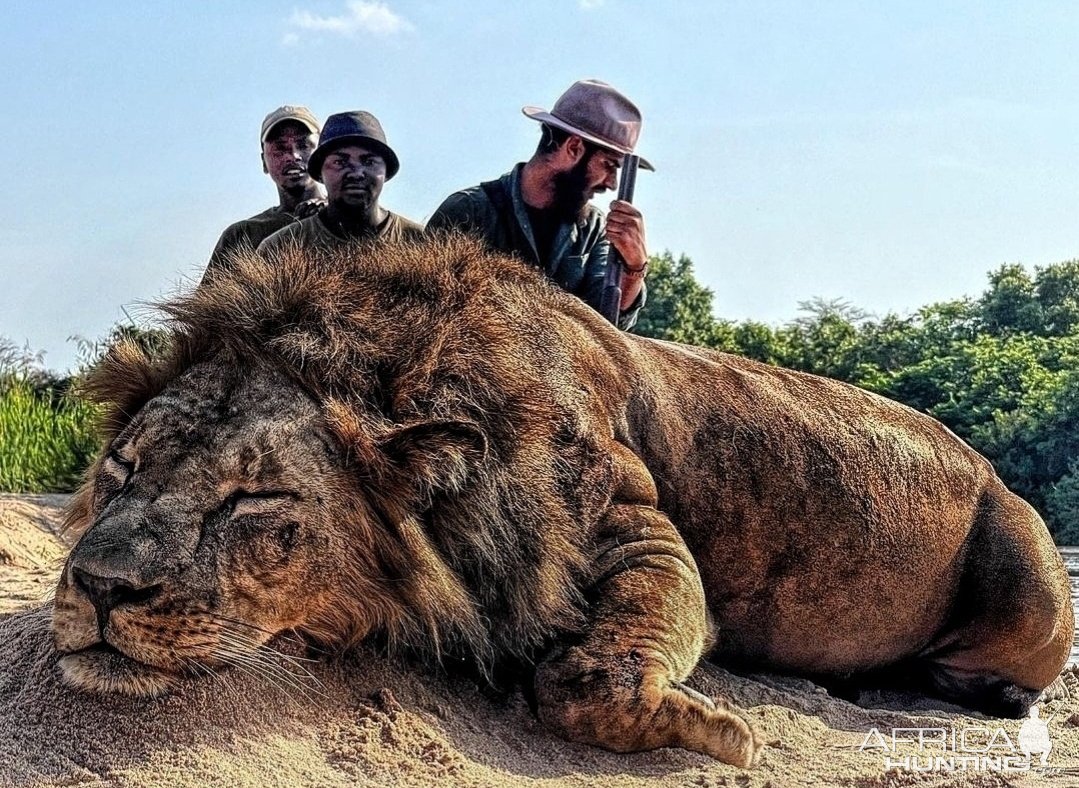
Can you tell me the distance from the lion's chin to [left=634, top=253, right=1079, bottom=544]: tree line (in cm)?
1429

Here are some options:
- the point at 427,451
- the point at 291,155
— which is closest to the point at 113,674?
the point at 427,451

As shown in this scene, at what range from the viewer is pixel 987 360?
1859 centimetres

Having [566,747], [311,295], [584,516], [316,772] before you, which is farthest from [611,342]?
[316,772]

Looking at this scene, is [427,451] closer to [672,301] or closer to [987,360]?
[987,360]

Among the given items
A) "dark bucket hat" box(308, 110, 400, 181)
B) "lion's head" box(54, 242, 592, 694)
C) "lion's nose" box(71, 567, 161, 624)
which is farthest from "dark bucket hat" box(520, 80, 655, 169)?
"lion's nose" box(71, 567, 161, 624)

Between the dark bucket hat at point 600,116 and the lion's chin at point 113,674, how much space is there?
12.4 feet

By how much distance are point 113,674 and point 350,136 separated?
3769 millimetres

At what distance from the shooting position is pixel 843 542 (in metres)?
5.05

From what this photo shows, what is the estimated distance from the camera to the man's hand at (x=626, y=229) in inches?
230

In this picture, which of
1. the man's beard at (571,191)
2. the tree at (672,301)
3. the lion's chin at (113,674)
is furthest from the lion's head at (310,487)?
the tree at (672,301)

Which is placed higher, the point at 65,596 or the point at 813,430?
the point at 813,430

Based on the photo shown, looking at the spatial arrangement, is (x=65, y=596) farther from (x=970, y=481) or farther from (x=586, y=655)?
(x=970, y=481)

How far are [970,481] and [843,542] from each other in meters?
0.91

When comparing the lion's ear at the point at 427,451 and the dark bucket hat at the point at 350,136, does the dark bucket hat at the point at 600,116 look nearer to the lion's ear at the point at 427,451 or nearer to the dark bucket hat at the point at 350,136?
the dark bucket hat at the point at 350,136
